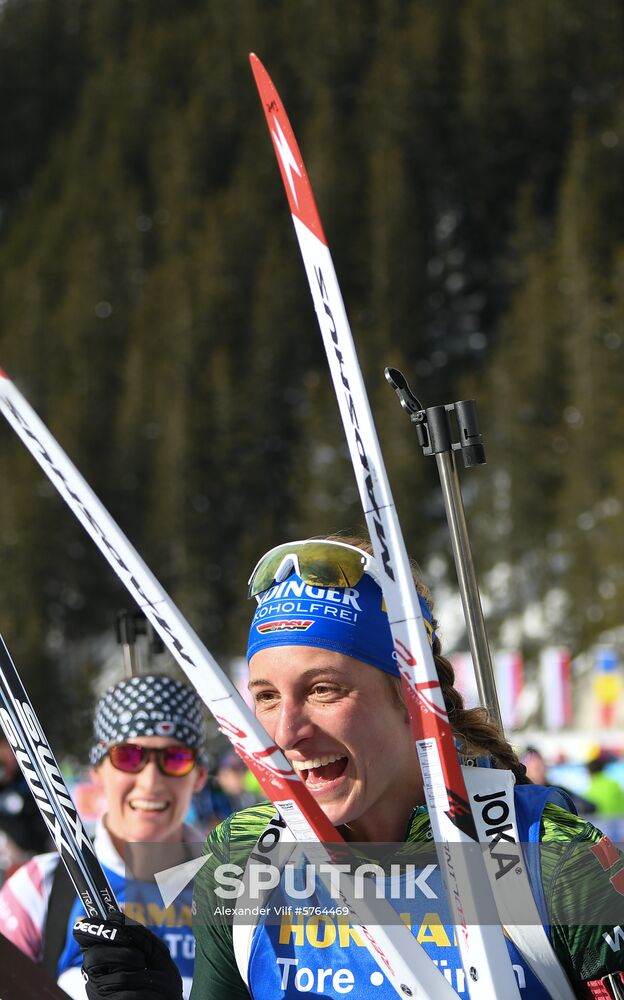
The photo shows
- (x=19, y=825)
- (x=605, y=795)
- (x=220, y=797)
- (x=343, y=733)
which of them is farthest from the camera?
(x=605, y=795)

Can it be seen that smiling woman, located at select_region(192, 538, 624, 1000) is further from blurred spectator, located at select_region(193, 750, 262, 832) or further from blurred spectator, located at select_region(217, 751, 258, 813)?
blurred spectator, located at select_region(217, 751, 258, 813)

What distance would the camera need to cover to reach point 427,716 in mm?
1976

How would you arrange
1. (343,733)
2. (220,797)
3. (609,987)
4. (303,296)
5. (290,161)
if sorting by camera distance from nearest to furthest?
(609,987)
(343,733)
(290,161)
(220,797)
(303,296)

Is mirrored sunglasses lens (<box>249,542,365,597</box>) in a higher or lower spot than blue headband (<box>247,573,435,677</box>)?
higher

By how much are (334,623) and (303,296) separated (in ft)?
158

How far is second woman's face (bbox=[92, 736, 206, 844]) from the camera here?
380cm

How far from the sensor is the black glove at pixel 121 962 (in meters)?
2.00

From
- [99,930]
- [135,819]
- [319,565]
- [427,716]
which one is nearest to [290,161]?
[319,565]

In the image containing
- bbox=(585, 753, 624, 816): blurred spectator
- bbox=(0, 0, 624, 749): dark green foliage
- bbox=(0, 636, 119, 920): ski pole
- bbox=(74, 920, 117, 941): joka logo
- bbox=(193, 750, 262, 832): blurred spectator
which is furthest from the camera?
bbox=(0, 0, 624, 749): dark green foliage

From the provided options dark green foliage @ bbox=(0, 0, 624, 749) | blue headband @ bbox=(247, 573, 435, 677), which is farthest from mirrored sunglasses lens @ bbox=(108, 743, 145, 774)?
dark green foliage @ bbox=(0, 0, 624, 749)

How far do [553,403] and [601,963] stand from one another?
41677mm

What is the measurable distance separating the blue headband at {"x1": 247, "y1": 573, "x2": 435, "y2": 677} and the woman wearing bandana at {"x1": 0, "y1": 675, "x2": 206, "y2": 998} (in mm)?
1552

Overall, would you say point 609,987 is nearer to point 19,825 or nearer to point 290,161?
point 290,161

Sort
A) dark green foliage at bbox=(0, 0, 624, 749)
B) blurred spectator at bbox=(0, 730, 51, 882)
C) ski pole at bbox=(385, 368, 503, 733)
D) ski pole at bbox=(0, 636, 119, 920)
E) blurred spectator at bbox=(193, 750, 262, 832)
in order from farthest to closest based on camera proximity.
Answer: dark green foliage at bbox=(0, 0, 624, 749) < blurred spectator at bbox=(0, 730, 51, 882) < blurred spectator at bbox=(193, 750, 262, 832) < ski pole at bbox=(385, 368, 503, 733) < ski pole at bbox=(0, 636, 119, 920)
